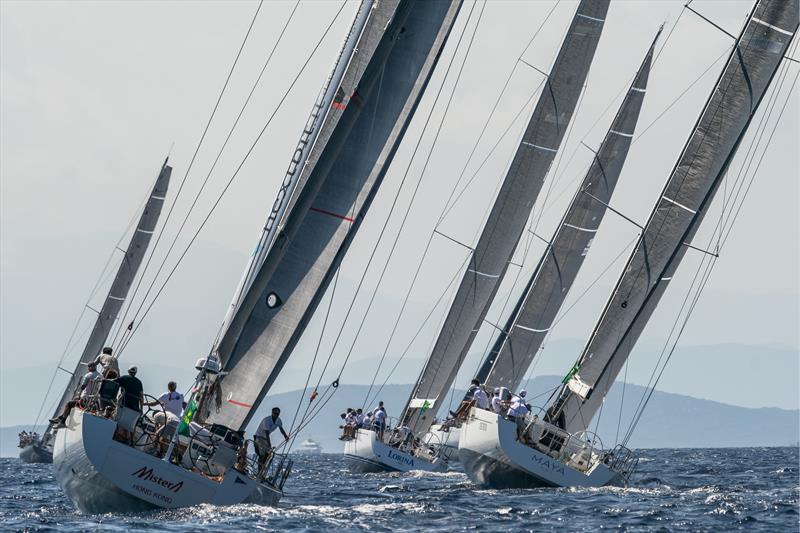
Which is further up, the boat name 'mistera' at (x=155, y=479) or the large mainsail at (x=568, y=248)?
the large mainsail at (x=568, y=248)

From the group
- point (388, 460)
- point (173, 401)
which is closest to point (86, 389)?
point (173, 401)

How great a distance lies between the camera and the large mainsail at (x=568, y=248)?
36844 millimetres

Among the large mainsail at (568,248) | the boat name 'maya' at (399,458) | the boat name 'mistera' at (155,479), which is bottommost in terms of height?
the boat name 'mistera' at (155,479)

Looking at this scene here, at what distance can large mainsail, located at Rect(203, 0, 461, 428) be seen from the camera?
2006 centimetres

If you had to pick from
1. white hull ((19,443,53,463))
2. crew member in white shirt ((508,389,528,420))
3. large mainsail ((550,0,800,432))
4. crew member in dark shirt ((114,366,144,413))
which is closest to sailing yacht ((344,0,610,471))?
large mainsail ((550,0,800,432))

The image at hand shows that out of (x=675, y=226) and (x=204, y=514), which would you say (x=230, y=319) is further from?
(x=675, y=226)

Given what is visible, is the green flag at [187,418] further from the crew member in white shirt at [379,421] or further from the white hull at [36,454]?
the white hull at [36,454]

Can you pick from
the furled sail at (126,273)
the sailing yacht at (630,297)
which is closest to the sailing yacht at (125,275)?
the furled sail at (126,273)

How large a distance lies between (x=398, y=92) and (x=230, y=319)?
446cm

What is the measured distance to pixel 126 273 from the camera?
4825 cm

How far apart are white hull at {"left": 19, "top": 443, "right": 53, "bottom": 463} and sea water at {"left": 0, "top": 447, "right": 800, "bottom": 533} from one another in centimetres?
1859

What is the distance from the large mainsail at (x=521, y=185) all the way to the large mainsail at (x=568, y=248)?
6.21 feet

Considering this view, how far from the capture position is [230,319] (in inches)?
795

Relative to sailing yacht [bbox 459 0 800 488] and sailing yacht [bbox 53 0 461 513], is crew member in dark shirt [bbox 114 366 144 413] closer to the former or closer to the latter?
sailing yacht [bbox 53 0 461 513]
